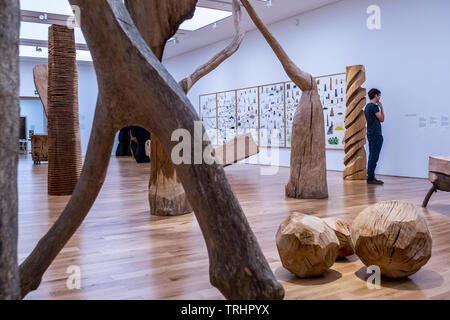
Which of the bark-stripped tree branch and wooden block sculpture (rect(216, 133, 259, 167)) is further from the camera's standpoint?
wooden block sculpture (rect(216, 133, 259, 167))

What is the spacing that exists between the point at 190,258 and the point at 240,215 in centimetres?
175

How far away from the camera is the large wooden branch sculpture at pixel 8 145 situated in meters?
0.75

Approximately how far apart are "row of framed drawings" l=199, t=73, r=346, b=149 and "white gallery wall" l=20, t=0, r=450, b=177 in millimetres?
319

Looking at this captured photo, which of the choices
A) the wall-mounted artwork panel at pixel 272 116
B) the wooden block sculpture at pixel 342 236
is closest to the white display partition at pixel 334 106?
the wall-mounted artwork panel at pixel 272 116

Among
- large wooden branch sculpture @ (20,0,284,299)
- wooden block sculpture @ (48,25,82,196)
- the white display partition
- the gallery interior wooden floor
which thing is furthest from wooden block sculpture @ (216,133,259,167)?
large wooden branch sculpture @ (20,0,284,299)

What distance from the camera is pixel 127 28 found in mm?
996

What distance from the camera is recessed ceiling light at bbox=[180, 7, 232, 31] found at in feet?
32.6

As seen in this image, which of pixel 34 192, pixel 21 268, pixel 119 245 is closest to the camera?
pixel 21 268

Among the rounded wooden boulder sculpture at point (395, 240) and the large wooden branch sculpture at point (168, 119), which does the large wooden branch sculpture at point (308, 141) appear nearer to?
the rounded wooden boulder sculpture at point (395, 240)

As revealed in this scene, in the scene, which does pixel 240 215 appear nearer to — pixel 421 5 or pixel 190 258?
pixel 190 258

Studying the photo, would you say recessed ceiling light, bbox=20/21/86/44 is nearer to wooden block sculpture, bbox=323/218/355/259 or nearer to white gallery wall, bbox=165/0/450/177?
white gallery wall, bbox=165/0/450/177

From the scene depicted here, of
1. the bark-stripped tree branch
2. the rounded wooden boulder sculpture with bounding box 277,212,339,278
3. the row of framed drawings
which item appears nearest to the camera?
the rounded wooden boulder sculpture with bounding box 277,212,339,278

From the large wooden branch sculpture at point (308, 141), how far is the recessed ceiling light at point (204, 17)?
535 cm

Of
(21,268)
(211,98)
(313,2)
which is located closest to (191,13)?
(21,268)
